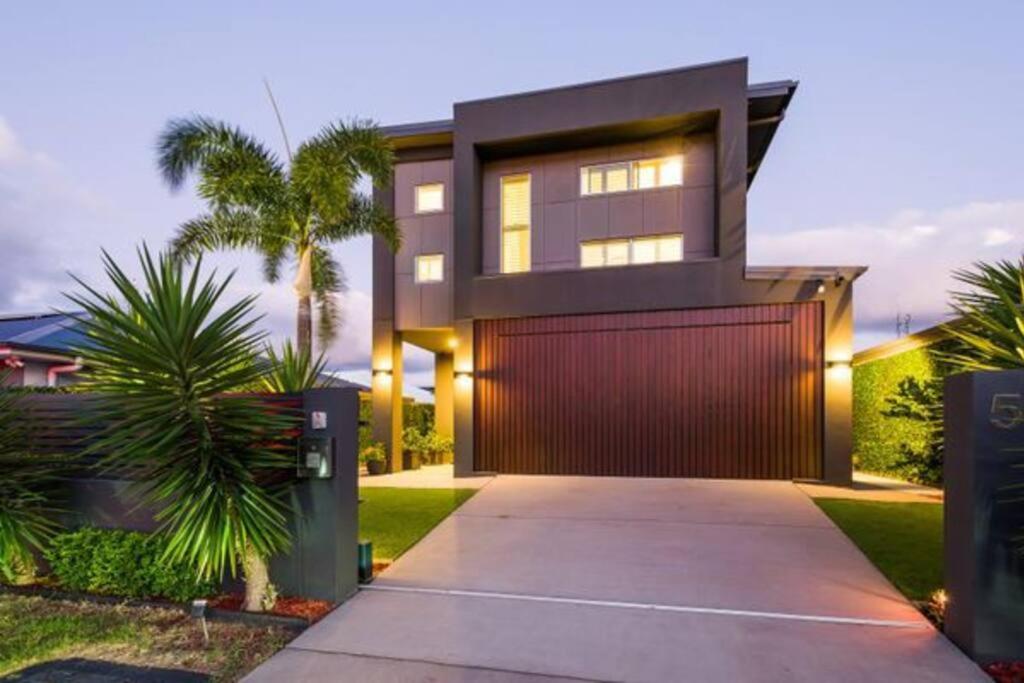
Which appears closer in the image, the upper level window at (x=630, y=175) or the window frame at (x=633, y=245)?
the window frame at (x=633, y=245)

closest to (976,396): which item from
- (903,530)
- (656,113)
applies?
(903,530)

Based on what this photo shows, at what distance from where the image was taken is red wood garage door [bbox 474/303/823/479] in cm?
905

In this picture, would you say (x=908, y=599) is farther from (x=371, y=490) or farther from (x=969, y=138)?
(x=969, y=138)

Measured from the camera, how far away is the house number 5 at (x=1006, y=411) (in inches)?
117

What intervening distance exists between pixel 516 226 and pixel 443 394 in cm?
584

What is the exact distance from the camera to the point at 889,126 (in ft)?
62.1

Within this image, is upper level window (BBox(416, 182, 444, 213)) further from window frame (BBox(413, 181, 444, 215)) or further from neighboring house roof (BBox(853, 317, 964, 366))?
neighboring house roof (BBox(853, 317, 964, 366))

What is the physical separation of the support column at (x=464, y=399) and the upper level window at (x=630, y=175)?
4023 millimetres

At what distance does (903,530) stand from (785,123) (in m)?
8.71

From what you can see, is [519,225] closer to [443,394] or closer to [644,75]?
[644,75]

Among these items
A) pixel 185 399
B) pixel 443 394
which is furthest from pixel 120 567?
pixel 443 394

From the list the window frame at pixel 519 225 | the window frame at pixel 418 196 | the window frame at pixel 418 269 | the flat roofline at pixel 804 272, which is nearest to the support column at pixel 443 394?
the window frame at pixel 418 269

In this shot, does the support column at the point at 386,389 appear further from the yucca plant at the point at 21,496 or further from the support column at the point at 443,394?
the yucca plant at the point at 21,496

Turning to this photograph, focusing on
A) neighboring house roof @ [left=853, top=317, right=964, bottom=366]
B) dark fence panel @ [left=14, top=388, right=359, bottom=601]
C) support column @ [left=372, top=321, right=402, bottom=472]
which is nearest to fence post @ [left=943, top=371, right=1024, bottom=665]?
dark fence panel @ [left=14, top=388, right=359, bottom=601]
